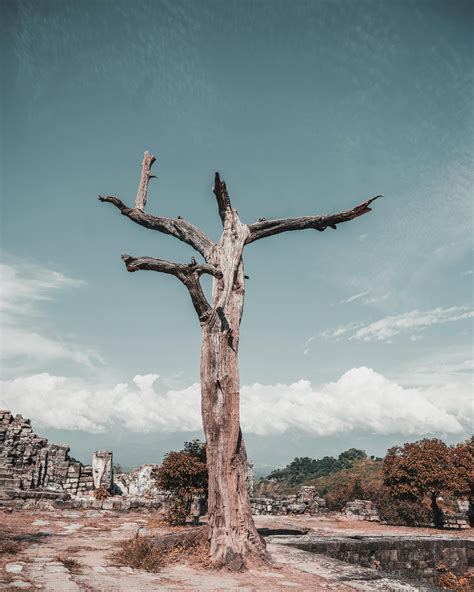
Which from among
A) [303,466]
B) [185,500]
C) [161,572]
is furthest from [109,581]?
[303,466]

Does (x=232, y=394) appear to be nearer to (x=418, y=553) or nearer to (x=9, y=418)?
(x=418, y=553)

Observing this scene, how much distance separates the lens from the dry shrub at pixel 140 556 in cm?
611

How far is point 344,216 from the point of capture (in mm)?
9078

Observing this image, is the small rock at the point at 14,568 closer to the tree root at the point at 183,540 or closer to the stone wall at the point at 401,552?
the tree root at the point at 183,540

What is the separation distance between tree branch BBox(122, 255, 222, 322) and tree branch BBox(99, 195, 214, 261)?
1.38m

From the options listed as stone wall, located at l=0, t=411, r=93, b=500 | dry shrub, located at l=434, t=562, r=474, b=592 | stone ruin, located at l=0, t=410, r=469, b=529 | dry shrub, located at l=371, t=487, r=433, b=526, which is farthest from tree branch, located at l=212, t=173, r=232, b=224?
dry shrub, located at l=371, t=487, r=433, b=526

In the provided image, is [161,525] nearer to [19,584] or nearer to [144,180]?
[19,584]

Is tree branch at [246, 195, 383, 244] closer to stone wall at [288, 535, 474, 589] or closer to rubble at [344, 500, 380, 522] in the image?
stone wall at [288, 535, 474, 589]

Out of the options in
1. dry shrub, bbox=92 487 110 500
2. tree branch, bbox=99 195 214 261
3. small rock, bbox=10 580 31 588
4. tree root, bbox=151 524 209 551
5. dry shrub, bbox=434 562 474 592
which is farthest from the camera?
dry shrub, bbox=92 487 110 500

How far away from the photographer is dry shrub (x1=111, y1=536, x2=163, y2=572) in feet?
20.0

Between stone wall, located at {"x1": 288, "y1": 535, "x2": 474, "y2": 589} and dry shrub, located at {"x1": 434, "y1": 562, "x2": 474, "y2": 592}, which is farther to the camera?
dry shrub, located at {"x1": 434, "y1": 562, "x2": 474, "y2": 592}

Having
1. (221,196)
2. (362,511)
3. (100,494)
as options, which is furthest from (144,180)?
(362,511)

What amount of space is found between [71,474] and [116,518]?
185 inches

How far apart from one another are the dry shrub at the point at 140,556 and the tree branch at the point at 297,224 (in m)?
5.70
